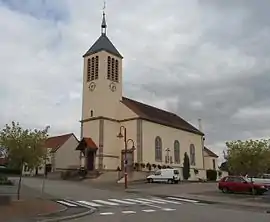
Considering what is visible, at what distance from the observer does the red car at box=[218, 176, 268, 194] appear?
32969 mm

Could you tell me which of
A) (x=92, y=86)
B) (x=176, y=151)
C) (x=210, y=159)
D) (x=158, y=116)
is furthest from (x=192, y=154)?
(x=92, y=86)

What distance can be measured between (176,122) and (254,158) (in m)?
31.6

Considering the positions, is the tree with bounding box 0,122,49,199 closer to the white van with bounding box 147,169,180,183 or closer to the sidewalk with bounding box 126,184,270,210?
the sidewalk with bounding box 126,184,270,210

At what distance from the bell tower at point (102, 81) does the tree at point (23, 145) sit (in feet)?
95.3

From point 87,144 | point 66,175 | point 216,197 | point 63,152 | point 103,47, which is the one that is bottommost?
point 216,197

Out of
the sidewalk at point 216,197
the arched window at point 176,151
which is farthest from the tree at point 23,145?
the arched window at point 176,151

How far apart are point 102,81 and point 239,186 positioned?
2605cm

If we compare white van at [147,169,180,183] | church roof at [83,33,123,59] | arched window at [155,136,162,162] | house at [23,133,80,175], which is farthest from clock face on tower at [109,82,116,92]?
house at [23,133,80,175]

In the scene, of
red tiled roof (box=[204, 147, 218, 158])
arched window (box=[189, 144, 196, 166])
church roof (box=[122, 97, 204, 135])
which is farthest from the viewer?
red tiled roof (box=[204, 147, 218, 158])

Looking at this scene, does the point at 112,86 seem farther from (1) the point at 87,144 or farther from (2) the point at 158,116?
(2) the point at 158,116

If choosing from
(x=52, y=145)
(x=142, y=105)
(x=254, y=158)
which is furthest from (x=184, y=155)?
(x=254, y=158)

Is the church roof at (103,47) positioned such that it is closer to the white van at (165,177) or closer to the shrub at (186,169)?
the shrub at (186,169)

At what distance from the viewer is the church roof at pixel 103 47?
55775 mm

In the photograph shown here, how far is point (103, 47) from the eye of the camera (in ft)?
182
